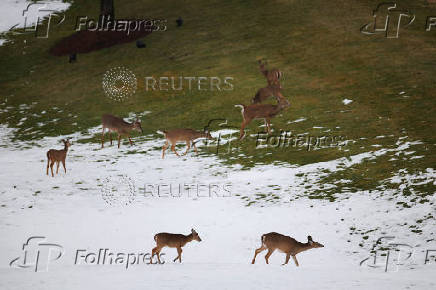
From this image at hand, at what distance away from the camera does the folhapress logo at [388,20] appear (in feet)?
112

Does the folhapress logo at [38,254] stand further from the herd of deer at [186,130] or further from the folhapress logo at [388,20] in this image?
the folhapress logo at [388,20]

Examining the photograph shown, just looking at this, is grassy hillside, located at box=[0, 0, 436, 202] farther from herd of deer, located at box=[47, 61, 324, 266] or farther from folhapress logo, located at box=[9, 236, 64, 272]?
folhapress logo, located at box=[9, 236, 64, 272]

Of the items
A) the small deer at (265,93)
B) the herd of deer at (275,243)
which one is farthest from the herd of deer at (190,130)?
the herd of deer at (275,243)

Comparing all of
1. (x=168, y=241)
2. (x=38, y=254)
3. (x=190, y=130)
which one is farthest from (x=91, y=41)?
(x=168, y=241)

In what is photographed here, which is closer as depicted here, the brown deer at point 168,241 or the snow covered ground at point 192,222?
the snow covered ground at point 192,222

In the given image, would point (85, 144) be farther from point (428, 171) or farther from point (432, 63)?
point (432, 63)

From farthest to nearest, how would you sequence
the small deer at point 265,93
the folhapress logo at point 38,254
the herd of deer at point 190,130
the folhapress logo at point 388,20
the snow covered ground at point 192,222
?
1. the folhapress logo at point 388,20
2. the small deer at point 265,93
3. the herd of deer at point 190,130
4. the folhapress logo at point 38,254
5. the snow covered ground at point 192,222

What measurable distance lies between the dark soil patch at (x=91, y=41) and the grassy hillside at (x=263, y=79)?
1.02 metres

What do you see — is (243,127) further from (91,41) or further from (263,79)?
(91,41)

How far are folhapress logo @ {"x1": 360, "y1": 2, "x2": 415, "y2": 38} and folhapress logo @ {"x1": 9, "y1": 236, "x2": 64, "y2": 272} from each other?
83.3 ft

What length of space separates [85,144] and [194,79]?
8891 mm

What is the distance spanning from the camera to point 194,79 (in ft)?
105

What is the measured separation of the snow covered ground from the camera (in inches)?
489

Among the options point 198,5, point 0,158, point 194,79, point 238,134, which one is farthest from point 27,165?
point 198,5
